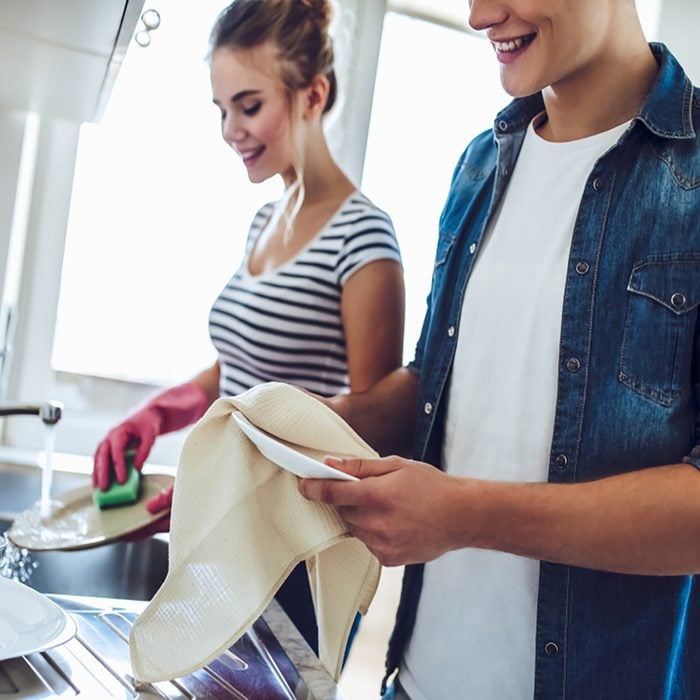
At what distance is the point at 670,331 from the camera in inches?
35.4

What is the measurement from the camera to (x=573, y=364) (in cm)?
96

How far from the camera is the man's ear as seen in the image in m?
1.49

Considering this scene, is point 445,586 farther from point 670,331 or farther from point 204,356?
point 204,356

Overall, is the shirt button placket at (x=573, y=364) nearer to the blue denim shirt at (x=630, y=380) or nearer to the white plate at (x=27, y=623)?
the blue denim shirt at (x=630, y=380)

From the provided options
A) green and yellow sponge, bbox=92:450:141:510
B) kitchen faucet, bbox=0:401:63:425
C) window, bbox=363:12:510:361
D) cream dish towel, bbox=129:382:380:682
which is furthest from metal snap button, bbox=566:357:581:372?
window, bbox=363:12:510:361

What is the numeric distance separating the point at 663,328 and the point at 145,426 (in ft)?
2.72

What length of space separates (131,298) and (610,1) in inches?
59.0

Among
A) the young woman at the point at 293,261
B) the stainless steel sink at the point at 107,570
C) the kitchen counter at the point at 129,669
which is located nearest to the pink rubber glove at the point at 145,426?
the young woman at the point at 293,261

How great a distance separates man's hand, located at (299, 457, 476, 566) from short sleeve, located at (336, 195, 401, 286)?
0.52m

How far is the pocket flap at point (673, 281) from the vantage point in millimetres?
893

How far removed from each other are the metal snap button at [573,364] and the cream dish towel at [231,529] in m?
0.22

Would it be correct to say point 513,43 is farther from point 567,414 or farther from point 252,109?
point 252,109

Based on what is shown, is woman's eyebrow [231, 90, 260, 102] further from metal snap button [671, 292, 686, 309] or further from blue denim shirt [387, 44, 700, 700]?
metal snap button [671, 292, 686, 309]

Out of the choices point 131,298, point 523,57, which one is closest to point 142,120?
point 131,298
